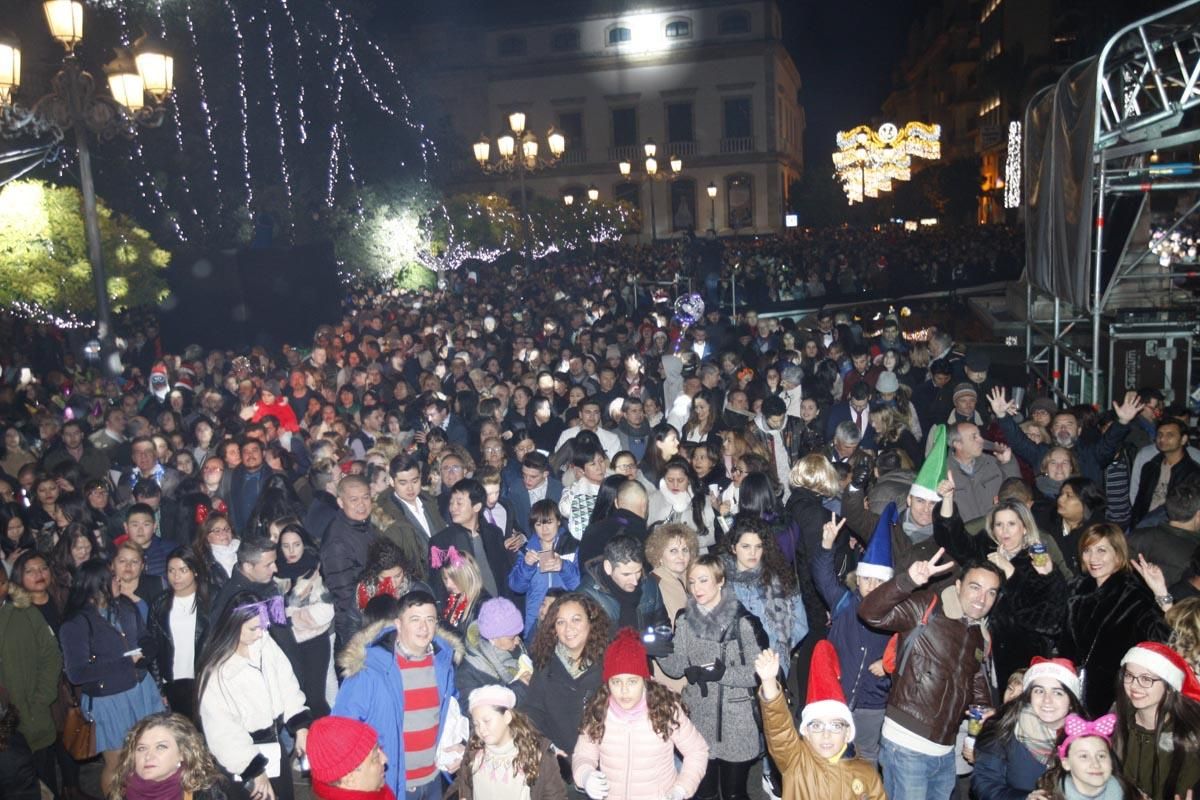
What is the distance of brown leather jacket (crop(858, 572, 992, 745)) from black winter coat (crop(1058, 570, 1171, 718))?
589 millimetres

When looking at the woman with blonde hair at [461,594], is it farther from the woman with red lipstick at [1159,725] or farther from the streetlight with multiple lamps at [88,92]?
the streetlight with multiple lamps at [88,92]

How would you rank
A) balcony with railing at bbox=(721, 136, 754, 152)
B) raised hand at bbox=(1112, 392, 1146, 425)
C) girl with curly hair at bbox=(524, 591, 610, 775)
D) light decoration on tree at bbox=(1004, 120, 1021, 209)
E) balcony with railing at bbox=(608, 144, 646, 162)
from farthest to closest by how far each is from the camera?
balcony with railing at bbox=(721, 136, 754, 152), balcony with railing at bbox=(608, 144, 646, 162), light decoration on tree at bbox=(1004, 120, 1021, 209), raised hand at bbox=(1112, 392, 1146, 425), girl with curly hair at bbox=(524, 591, 610, 775)

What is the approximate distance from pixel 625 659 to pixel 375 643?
1151 mm

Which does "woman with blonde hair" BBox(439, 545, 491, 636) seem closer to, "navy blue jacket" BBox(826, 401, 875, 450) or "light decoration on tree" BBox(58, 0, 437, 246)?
"navy blue jacket" BBox(826, 401, 875, 450)

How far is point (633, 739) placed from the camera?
4.04m

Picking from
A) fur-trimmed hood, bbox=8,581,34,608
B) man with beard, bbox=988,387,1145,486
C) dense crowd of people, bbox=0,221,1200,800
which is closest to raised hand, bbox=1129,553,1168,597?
dense crowd of people, bbox=0,221,1200,800

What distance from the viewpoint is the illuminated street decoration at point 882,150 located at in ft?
135

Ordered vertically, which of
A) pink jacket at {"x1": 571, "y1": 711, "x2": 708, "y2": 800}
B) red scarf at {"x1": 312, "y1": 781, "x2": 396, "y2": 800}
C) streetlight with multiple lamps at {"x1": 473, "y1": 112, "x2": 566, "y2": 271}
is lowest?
pink jacket at {"x1": 571, "y1": 711, "x2": 708, "y2": 800}

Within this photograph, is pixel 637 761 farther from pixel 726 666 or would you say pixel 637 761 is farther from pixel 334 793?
pixel 334 793

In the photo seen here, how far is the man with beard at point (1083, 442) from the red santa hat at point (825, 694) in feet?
13.8

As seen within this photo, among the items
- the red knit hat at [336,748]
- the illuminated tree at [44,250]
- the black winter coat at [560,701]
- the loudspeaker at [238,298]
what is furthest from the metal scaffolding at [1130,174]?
the loudspeaker at [238,298]

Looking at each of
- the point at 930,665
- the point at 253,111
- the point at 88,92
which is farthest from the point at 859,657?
the point at 253,111

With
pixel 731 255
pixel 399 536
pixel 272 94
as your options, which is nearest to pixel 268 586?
pixel 399 536

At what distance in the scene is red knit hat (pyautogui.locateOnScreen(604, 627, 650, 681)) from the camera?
13.2 ft
